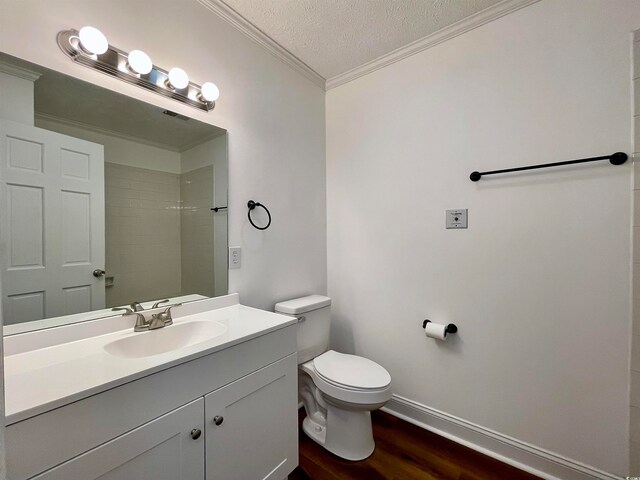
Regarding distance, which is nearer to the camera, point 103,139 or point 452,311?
point 103,139

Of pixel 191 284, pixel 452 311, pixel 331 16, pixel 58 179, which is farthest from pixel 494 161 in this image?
pixel 58 179

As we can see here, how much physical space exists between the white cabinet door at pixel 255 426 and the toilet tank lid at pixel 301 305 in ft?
1.34

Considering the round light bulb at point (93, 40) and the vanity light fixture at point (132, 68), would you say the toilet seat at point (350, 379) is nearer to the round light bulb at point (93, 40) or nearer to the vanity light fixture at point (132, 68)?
the vanity light fixture at point (132, 68)

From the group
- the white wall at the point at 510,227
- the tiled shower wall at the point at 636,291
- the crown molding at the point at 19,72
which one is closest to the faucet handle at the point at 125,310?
the crown molding at the point at 19,72

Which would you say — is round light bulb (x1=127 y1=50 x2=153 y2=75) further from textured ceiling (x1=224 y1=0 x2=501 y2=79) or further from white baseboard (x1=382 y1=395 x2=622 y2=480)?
white baseboard (x1=382 y1=395 x2=622 y2=480)

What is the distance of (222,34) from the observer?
1542 millimetres

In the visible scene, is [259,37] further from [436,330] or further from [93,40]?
[436,330]

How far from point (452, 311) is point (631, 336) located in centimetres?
71

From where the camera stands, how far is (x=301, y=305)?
5.75 ft

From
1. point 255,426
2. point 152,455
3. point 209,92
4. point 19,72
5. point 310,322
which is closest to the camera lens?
point 152,455

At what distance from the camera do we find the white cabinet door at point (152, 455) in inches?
28.3

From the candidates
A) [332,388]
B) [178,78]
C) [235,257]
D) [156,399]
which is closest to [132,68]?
[178,78]

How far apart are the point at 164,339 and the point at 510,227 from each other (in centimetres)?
174

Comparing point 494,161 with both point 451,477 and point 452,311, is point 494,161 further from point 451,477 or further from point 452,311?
point 451,477
